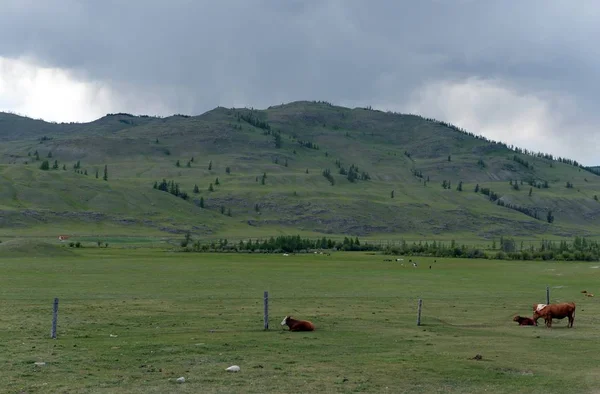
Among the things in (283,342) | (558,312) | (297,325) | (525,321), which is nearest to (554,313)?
(558,312)

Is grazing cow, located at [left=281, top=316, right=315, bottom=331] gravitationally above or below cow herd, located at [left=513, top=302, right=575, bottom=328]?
below

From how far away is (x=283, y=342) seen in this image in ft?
85.6

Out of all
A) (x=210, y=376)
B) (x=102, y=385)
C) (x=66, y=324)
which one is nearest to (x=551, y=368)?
(x=210, y=376)

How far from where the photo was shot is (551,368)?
877 inches

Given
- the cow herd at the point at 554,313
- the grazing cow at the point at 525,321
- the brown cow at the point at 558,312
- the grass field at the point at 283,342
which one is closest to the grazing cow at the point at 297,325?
the grass field at the point at 283,342

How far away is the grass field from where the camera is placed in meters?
19.6

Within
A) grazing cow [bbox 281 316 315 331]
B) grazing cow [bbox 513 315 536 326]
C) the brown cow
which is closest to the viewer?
grazing cow [bbox 281 316 315 331]

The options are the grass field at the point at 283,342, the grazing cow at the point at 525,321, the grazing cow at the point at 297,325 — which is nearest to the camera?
the grass field at the point at 283,342

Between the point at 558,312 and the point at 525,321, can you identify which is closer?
the point at 558,312

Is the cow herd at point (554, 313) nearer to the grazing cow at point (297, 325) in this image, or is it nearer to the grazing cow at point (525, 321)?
the grazing cow at point (525, 321)

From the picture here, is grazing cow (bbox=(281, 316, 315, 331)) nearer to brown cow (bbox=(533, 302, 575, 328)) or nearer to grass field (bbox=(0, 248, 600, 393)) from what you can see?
grass field (bbox=(0, 248, 600, 393))

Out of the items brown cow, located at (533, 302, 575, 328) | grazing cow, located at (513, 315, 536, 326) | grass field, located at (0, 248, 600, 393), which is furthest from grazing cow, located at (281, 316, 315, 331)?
brown cow, located at (533, 302, 575, 328)

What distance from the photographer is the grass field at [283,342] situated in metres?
19.6

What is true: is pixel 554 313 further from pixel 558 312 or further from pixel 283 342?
pixel 283 342
